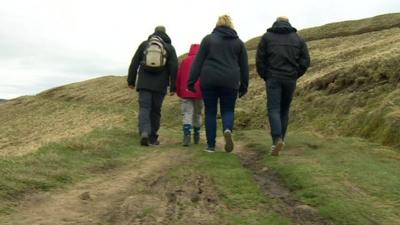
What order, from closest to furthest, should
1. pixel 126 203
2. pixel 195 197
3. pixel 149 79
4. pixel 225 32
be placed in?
1. pixel 126 203
2. pixel 195 197
3. pixel 225 32
4. pixel 149 79

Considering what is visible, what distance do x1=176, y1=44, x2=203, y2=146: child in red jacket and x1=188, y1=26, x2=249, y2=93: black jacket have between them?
5.08 feet

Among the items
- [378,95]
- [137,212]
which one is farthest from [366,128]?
[137,212]

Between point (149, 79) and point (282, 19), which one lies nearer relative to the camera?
point (282, 19)

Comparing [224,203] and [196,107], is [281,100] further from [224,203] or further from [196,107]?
[224,203]

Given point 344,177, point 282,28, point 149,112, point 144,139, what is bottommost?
point 344,177

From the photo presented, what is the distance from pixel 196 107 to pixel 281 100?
8.51 ft

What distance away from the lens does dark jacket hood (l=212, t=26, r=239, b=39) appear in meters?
12.1

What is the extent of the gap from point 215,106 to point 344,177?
4.09 m

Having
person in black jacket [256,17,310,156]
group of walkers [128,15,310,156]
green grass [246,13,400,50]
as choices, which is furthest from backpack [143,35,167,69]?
green grass [246,13,400,50]

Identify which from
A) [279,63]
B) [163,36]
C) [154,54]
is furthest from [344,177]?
[163,36]

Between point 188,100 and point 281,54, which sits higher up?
point 281,54

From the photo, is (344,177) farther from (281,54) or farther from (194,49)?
(194,49)

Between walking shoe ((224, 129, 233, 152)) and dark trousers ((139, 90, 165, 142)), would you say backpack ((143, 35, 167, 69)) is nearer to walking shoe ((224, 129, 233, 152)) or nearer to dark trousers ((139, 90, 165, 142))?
dark trousers ((139, 90, 165, 142))

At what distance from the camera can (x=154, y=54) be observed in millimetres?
13531
